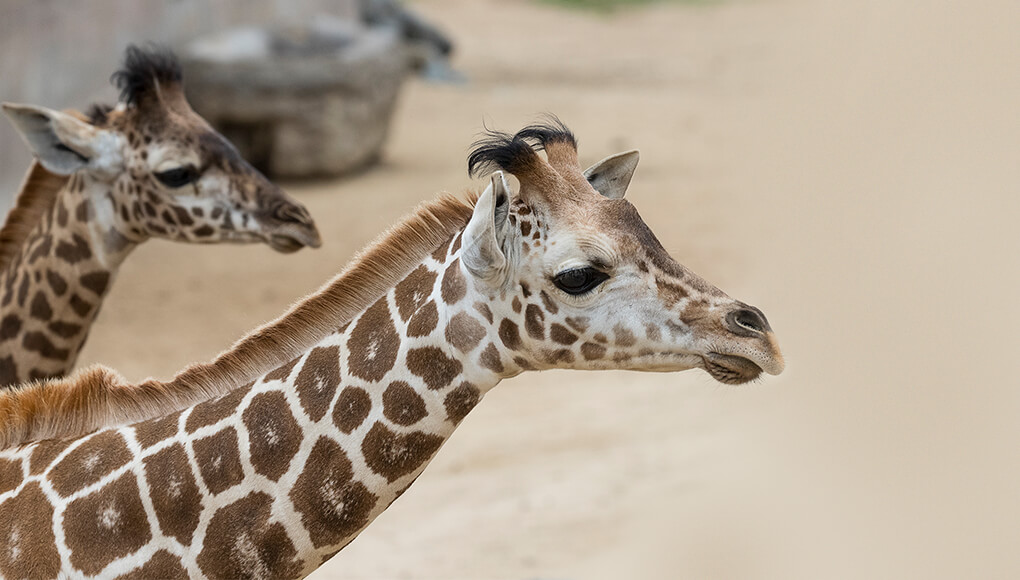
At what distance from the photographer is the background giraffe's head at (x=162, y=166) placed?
6.53 meters

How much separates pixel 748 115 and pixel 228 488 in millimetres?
20445

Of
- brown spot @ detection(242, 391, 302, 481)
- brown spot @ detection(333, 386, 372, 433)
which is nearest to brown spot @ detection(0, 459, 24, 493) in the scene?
brown spot @ detection(242, 391, 302, 481)

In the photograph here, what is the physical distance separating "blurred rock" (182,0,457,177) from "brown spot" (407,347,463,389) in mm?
13175

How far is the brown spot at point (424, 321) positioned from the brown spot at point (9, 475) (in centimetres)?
158

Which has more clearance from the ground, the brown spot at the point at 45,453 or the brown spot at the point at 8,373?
the brown spot at the point at 45,453

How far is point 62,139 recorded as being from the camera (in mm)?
6449

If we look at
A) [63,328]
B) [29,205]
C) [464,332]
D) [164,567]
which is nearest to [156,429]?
[164,567]

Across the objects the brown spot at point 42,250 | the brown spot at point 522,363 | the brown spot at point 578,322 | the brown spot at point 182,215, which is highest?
the brown spot at point 578,322

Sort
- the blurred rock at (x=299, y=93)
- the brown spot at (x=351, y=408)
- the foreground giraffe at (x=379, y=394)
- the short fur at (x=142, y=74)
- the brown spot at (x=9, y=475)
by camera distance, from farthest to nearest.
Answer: the blurred rock at (x=299, y=93)
the short fur at (x=142, y=74)
the brown spot at (x=9, y=475)
the brown spot at (x=351, y=408)
the foreground giraffe at (x=379, y=394)

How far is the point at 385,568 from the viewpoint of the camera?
764 centimetres

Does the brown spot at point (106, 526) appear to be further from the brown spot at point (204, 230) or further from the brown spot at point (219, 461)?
the brown spot at point (204, 230)

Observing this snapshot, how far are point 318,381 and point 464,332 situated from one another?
591 mm

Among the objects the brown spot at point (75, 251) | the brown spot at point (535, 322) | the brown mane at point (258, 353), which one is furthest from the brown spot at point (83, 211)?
the brown spot at point (535, 322)

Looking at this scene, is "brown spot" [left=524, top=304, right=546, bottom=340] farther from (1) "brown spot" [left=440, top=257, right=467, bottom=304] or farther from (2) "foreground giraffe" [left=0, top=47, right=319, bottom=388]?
(2) "foreground giraffe" [left=0, top=47, right=319, bottom=388]
